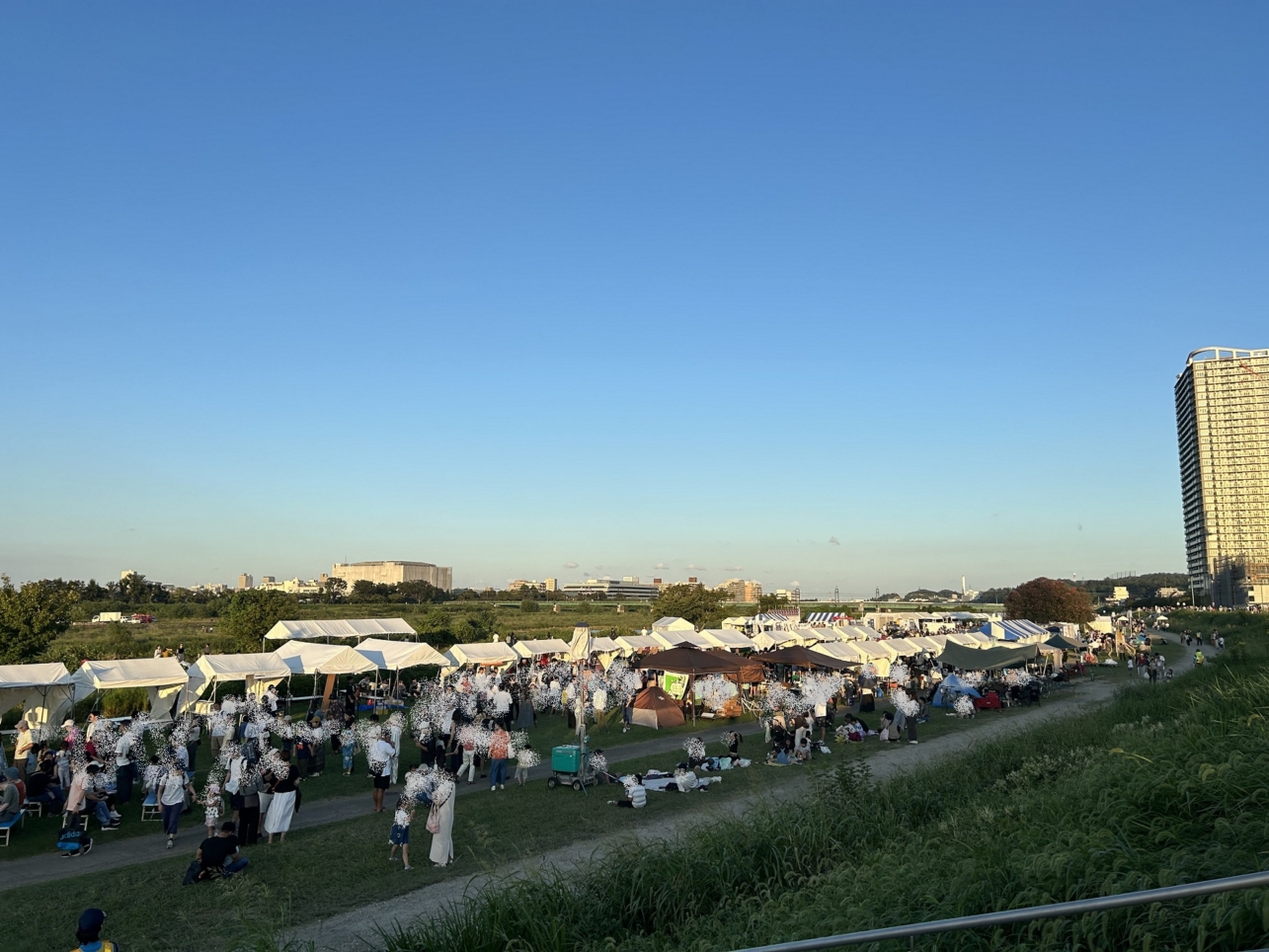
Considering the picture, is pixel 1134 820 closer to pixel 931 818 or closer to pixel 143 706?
pixel 931 818

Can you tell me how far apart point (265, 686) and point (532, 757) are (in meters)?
12.6

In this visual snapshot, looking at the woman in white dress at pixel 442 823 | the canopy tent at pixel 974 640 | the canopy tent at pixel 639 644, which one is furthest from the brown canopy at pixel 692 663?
the canopy tent at pixel 974 640

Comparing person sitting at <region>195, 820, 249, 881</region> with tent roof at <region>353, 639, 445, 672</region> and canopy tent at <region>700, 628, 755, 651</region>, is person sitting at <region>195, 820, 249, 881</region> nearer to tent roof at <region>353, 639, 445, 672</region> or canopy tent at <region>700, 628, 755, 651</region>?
tent roof at <region>353, 639, 445, 672</region>

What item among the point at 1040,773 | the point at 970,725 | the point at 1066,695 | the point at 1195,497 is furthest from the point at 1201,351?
the point at 1040,773

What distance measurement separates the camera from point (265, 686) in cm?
2625

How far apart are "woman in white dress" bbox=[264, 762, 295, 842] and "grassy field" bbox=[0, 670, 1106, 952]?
10.7 inches

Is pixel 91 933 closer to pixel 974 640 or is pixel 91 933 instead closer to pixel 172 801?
pixel 172 801

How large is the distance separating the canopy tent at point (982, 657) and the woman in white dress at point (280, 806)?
26.4 m

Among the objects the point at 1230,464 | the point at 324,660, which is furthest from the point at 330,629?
the point at 1230,464

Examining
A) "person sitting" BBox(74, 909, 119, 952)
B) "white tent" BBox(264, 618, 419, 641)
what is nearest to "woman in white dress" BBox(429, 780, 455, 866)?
"person sitting" BBox(74, 909, 119, 952)

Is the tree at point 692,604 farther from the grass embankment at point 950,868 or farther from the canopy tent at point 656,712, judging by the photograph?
the grass embankment at point 950,868

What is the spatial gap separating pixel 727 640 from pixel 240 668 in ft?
65.3

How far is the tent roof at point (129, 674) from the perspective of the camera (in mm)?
20766

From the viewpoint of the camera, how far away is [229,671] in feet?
77.3
